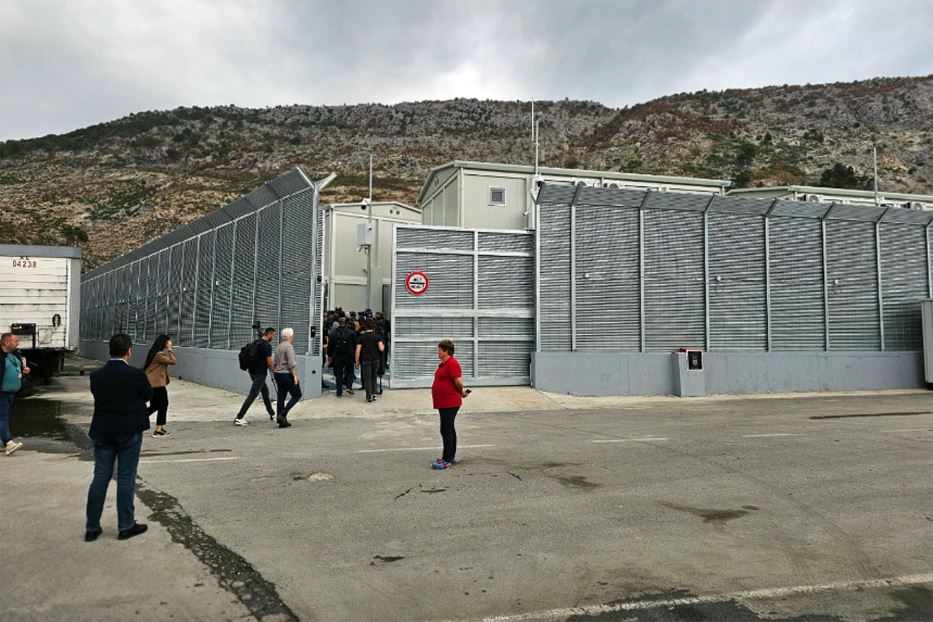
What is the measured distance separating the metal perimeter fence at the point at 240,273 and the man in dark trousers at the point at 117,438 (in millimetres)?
8771

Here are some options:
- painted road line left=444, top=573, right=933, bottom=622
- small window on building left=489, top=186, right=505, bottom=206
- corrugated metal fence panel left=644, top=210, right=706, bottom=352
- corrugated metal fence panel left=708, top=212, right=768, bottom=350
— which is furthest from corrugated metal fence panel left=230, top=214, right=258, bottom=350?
painted road line left=444, top=573, right=933, bottom=622

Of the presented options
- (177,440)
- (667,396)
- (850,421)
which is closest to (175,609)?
(177,440)

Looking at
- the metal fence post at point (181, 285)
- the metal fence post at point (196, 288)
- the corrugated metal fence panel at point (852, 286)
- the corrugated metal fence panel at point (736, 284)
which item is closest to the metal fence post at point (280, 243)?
the metal fence post at point (196, 288)

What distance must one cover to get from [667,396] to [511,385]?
4026mm

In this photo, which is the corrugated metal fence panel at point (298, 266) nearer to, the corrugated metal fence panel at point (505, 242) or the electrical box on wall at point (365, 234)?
the electrical box on wall at point (365, 234)

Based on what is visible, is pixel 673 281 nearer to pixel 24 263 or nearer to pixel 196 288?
pixel 196 288

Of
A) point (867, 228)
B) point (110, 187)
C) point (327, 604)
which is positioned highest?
point (110, 187)

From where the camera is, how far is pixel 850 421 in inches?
452

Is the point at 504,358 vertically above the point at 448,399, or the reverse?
the point at 504,358

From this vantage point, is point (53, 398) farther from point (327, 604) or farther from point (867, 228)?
point (867, 228)

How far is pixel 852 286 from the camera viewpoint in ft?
60.0

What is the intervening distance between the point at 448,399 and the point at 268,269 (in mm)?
9771

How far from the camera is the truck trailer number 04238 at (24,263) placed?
630 inches

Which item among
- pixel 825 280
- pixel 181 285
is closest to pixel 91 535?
pixel 181 285
